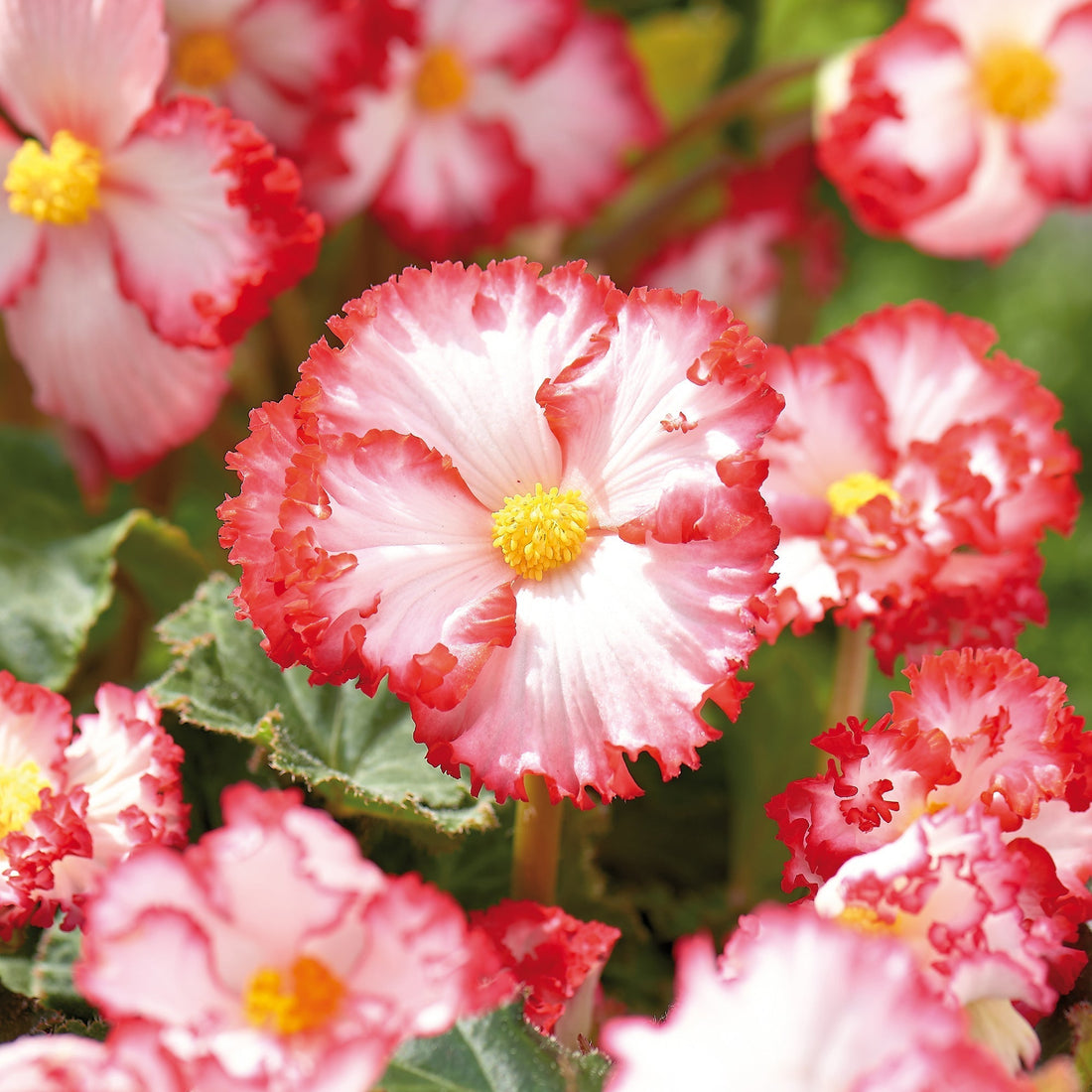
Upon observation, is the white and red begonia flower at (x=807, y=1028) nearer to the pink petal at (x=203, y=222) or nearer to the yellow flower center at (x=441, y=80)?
the pink petal at (x=203, y=222)

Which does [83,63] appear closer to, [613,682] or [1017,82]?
[613,682]

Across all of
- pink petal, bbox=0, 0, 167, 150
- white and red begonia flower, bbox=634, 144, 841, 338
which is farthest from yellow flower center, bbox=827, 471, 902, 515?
white and red begonia flower, bbox=634, 144, 841, 338

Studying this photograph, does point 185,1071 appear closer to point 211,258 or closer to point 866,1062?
point 866,1062

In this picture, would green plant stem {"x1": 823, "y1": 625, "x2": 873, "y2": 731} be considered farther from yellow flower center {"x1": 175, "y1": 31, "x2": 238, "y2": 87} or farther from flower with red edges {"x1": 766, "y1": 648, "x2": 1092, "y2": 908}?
yellow flower center {"x1": 175, "y1": 31, "x2": 238, "y2": 87}

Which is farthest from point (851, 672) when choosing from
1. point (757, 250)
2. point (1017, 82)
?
point (757, 250)

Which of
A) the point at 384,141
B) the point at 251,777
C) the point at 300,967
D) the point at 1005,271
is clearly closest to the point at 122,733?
the point at 251,777

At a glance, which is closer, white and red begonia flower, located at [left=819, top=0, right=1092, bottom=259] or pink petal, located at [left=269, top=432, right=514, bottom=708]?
pink petal, located at [left=269, top=432, right=514, bottom=708]
